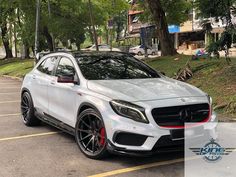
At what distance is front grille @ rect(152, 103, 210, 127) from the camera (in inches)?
218

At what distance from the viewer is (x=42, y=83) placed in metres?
7.93

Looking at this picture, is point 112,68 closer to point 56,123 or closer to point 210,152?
point 56,123

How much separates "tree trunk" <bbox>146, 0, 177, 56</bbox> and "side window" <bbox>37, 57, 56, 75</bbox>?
10.7 m

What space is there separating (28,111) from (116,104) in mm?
3434

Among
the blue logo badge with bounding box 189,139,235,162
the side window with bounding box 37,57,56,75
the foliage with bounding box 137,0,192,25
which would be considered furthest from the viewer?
the foliage with bounding box 137,0,192,25

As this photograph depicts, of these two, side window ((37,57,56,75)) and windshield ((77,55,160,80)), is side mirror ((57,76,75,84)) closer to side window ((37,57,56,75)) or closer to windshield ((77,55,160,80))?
windshield ((77,55,160,80))

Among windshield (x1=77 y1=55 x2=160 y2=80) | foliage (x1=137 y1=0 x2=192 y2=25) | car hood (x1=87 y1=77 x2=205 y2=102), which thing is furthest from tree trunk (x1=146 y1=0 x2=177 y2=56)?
car hood (x1=87 y1=77 x2=205 y2=102)

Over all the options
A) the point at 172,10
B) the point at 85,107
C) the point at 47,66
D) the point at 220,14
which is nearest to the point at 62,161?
the point at 85,107

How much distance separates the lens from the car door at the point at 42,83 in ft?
25.6

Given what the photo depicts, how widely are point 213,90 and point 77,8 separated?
660 inches

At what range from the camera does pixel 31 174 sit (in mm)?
5520

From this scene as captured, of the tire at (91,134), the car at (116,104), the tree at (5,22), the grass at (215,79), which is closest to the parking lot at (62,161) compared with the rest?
the tire at (91,134)

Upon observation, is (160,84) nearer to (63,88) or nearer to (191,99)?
(191,99)

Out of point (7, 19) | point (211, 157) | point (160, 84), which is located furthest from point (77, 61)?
point (7, 19)
